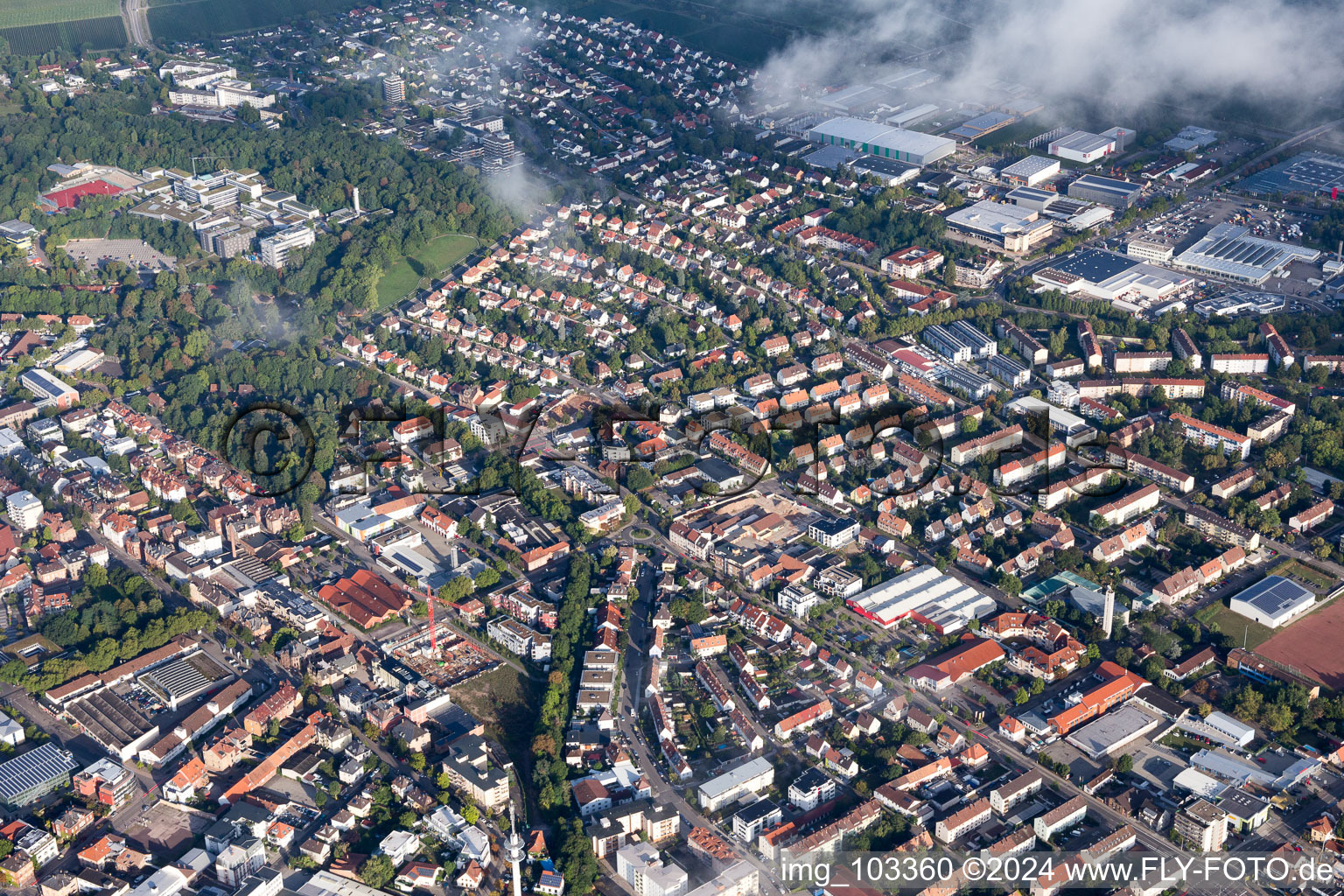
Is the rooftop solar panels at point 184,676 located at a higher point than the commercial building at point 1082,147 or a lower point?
higher

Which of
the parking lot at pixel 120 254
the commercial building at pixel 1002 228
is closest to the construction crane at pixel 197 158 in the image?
the parking lot at pixel 120 254

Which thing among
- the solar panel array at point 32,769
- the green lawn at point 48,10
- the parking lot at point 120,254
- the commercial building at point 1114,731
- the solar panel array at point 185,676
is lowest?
the commercial building at point 1114,731

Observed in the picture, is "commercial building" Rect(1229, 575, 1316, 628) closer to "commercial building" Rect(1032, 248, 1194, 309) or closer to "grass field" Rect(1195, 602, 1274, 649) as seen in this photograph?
"grass field" Rect(1195, 602, 1274, 649)

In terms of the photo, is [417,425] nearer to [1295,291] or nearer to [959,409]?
[959,409]

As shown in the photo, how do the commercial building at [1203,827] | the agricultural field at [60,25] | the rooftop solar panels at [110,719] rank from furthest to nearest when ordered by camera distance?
the agricultural field at [60,25]
the rooftop solar panels at [110,719]
the commercial building at [1203,827]

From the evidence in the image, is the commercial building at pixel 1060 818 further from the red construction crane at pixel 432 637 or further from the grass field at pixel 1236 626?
the red construction crane at pixel 432 637

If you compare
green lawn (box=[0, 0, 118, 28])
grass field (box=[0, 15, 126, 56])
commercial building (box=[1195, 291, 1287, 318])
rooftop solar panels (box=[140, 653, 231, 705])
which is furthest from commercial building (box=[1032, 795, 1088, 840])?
green lawn (box=[0, 0, 118, 28])

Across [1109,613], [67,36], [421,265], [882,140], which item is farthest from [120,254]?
[1109,613]

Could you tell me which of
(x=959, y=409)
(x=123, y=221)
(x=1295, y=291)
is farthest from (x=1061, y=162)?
(x=123, y=221)
